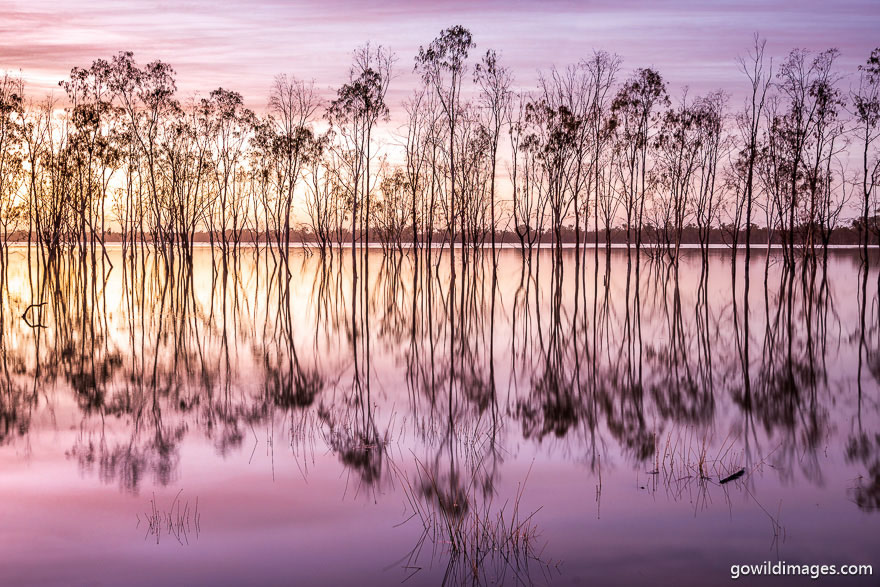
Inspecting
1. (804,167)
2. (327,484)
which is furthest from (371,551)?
(804,167)

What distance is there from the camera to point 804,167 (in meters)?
38.4

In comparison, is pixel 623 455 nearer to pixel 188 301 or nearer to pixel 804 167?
pixel 188 301

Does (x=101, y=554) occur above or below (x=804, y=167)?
below

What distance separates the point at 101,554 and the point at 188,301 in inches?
707

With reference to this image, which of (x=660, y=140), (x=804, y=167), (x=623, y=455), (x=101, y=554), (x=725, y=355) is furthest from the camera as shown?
(x=660, y=140)

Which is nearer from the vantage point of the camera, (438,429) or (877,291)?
(438,429)

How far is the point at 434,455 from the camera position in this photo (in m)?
6.45

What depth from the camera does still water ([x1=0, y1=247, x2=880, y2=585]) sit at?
4.44 meters

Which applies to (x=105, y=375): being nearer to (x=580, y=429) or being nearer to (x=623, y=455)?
(x=580, y=429)

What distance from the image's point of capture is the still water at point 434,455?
175 inches

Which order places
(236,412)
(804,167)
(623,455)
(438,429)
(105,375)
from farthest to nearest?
1. (804,167)
2. (105,375)
3. (236,412)
4. (438,429)
5. (623,455)

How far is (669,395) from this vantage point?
893 centimetres

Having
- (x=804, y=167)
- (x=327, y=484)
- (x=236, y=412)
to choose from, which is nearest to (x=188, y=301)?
(x=236, y=412)

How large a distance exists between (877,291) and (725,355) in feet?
50.4
